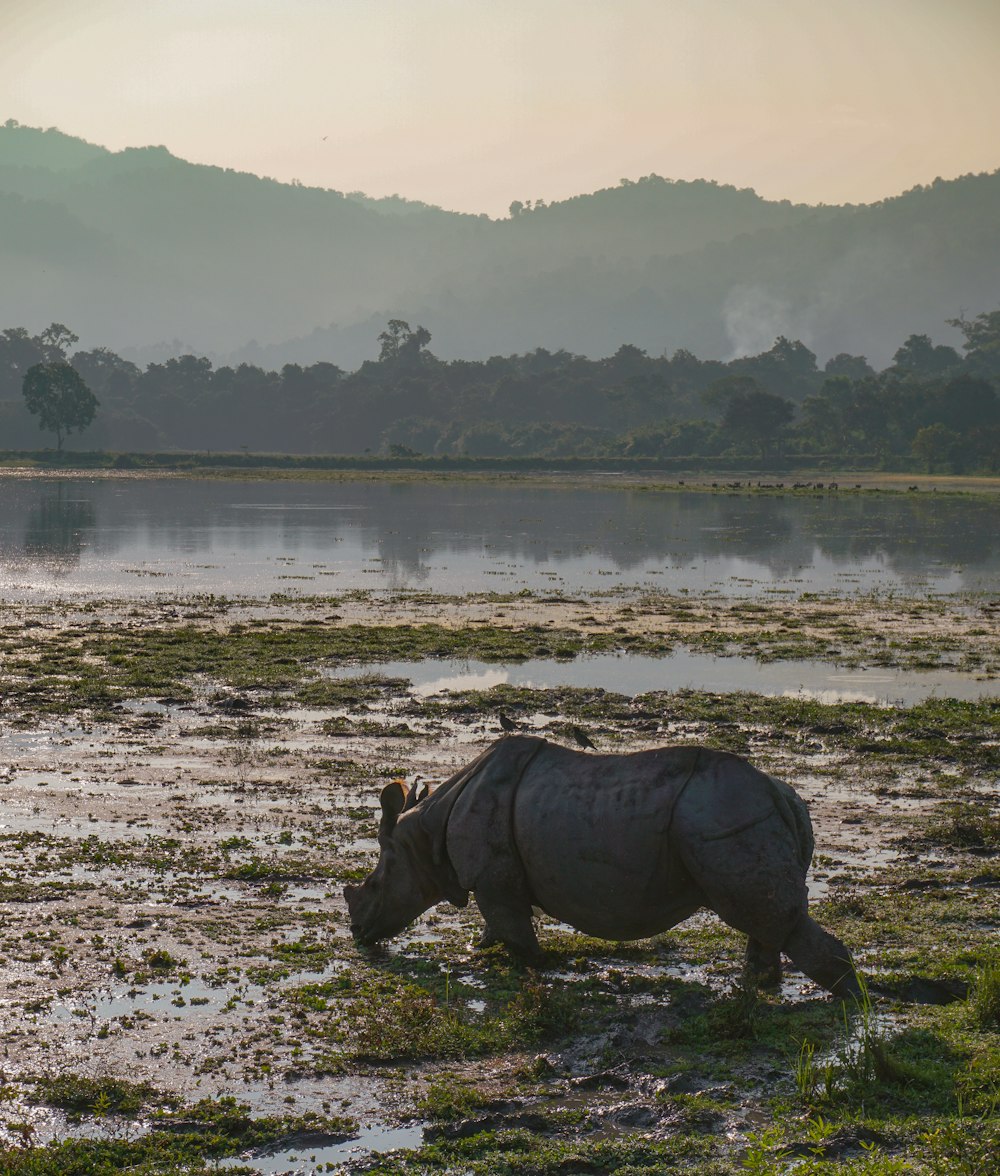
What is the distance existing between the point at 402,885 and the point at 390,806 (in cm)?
58

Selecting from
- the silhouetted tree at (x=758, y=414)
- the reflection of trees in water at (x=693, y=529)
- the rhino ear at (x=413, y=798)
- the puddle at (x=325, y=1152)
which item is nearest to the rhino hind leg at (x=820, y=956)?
the puddle at (x=325, y=1152)

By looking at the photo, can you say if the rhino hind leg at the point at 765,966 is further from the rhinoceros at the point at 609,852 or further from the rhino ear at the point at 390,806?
the rhino ear at the point at 390,806

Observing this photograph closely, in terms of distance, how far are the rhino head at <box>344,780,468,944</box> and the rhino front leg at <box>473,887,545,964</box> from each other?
1.66ft

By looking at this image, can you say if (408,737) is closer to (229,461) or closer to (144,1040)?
(144,1040)

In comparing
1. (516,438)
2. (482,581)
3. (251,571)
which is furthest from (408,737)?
(516,438)

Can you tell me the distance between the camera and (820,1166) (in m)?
6.25

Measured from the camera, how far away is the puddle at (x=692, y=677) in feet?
65.0

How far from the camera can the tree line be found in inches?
4749

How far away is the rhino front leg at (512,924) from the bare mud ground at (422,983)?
14cm

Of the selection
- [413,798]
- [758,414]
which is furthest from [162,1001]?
[758,414]

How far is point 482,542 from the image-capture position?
147 feet

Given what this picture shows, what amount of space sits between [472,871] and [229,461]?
108178 mm

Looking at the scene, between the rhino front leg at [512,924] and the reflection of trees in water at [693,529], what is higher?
the reflection of trees in water at [693,529]

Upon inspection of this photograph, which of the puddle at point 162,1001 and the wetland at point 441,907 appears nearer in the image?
the wetland at point 441,907
